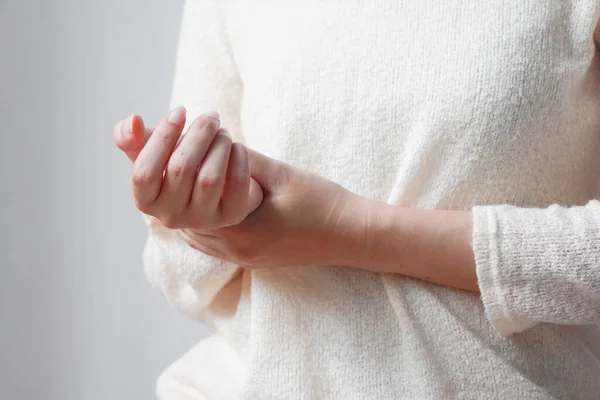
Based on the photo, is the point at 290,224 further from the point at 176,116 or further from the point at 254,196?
the point at 176,116

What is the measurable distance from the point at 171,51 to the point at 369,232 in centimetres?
64

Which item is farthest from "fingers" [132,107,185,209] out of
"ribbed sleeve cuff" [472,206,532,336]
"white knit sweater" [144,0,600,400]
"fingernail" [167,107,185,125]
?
"ribbed sleeve cuff" [472,206,532,336]

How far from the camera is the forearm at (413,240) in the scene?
24.1 inches

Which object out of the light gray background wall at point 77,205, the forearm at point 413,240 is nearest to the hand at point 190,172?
the forearm at point 413,240

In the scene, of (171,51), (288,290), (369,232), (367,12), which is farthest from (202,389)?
(171,51)

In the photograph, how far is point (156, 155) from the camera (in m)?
0.52

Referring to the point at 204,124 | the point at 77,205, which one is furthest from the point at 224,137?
the point at 77,205

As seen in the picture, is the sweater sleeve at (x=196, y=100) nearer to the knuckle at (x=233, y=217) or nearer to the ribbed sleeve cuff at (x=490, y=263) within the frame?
the knuckle at (x=233, y=217)

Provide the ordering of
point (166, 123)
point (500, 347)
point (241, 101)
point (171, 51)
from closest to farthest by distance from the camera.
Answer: point (166, 123)
point (500, 347)
point (241, 101)
point (171, 51)

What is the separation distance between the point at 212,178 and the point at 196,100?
0.24 metres

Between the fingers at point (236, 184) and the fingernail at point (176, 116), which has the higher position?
the fingernail at point (176, 116)

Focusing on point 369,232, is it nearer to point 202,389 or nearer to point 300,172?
point 300,172

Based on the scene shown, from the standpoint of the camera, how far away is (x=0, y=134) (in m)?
1.15

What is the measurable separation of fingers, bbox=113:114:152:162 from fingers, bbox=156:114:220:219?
48 mm
